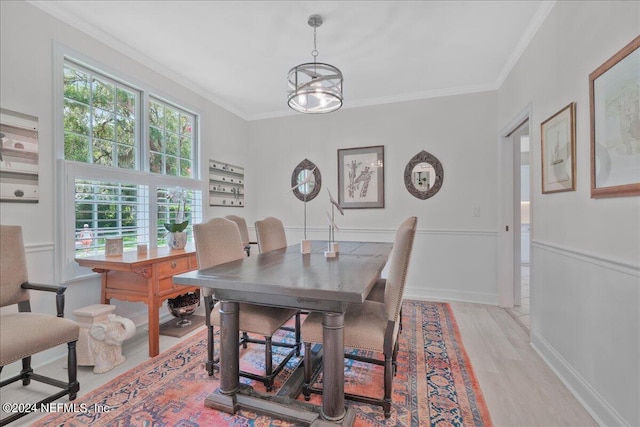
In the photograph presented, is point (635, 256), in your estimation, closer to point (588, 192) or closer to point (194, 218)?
point (588, 192)

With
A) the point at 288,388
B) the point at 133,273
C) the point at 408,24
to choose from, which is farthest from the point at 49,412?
the point at 408,24

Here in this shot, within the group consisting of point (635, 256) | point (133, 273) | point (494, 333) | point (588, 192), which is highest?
point (588, 192)

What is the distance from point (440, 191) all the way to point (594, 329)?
2.36 m

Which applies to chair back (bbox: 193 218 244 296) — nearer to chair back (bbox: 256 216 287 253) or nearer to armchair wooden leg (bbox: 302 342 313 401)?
chair back (bbox: 256 216 287 253)

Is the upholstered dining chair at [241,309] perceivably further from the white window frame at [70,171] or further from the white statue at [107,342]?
the white window frame at [70,171]

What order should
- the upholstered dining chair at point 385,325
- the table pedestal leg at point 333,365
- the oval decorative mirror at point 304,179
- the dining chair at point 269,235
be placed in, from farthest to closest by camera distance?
the oval decorative mirror at point 304,179
the dining chair at point 269,235
the upholstered dining chair at point 385,325
the table pedestal leg at point 333,365

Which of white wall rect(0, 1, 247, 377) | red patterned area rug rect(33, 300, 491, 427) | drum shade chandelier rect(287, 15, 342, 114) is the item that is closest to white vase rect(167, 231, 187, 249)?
white wall rect(0, 1, 247, 377)

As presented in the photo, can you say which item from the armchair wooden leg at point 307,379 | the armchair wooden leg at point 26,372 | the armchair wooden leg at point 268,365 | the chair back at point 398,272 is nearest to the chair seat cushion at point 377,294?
the chair back at point 398,272

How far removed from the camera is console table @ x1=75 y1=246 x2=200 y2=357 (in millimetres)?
2230

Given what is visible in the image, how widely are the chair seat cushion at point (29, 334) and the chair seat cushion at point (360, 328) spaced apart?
1.40 m

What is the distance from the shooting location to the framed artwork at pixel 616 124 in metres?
1.33

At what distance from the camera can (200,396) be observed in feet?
5.79

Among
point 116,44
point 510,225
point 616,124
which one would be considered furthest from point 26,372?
point 510,225

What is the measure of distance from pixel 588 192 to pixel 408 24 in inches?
72.0
